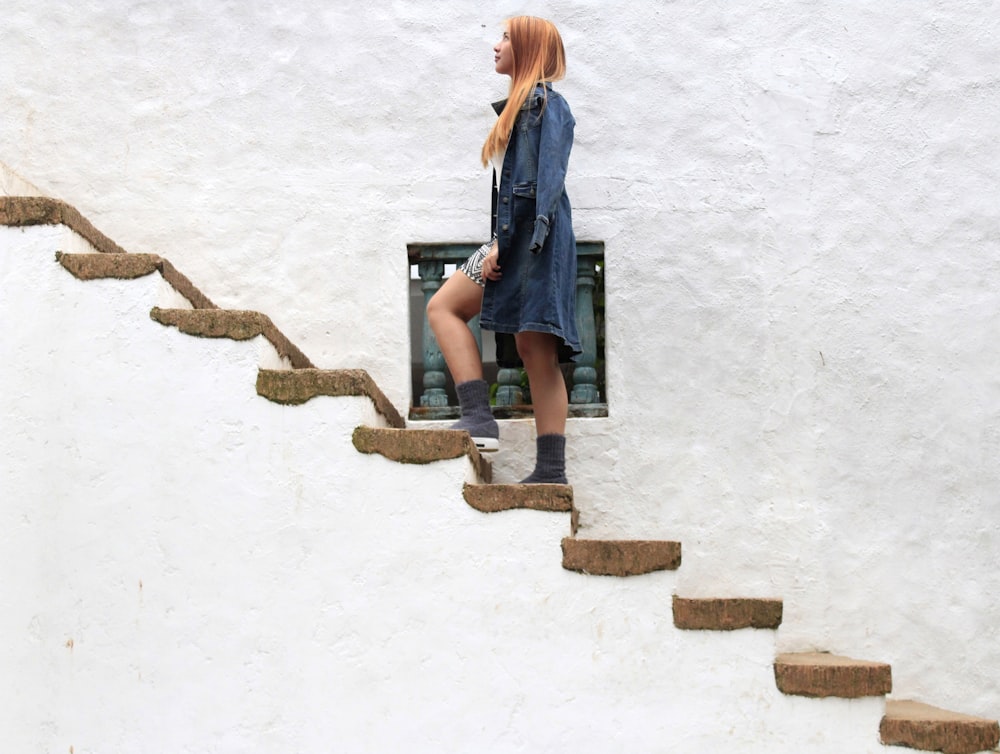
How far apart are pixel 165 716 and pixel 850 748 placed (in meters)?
2.26

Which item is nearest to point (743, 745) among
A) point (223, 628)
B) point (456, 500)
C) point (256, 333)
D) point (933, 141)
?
point (456, 500)

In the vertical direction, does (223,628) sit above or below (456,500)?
below

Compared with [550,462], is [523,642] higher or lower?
lower

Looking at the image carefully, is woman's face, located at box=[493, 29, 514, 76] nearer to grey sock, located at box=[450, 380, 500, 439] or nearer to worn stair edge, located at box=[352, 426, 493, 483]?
grey sock, located at box=[450, 380, 500, 439]

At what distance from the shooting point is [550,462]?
5363 millimetres

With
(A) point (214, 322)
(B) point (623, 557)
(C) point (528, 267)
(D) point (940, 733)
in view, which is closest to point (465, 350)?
(C) point (528, 267)

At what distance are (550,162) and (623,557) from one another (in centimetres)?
144

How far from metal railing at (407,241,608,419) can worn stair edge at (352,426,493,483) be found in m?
1.09

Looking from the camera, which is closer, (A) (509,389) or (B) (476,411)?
(B) (476,411)

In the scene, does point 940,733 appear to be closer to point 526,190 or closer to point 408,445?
point 408,445

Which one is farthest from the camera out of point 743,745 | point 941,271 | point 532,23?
point 941,271

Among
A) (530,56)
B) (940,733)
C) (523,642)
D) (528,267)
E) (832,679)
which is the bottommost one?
(940,733)

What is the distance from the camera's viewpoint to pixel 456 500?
487cm

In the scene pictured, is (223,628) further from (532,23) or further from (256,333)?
(532,23)
